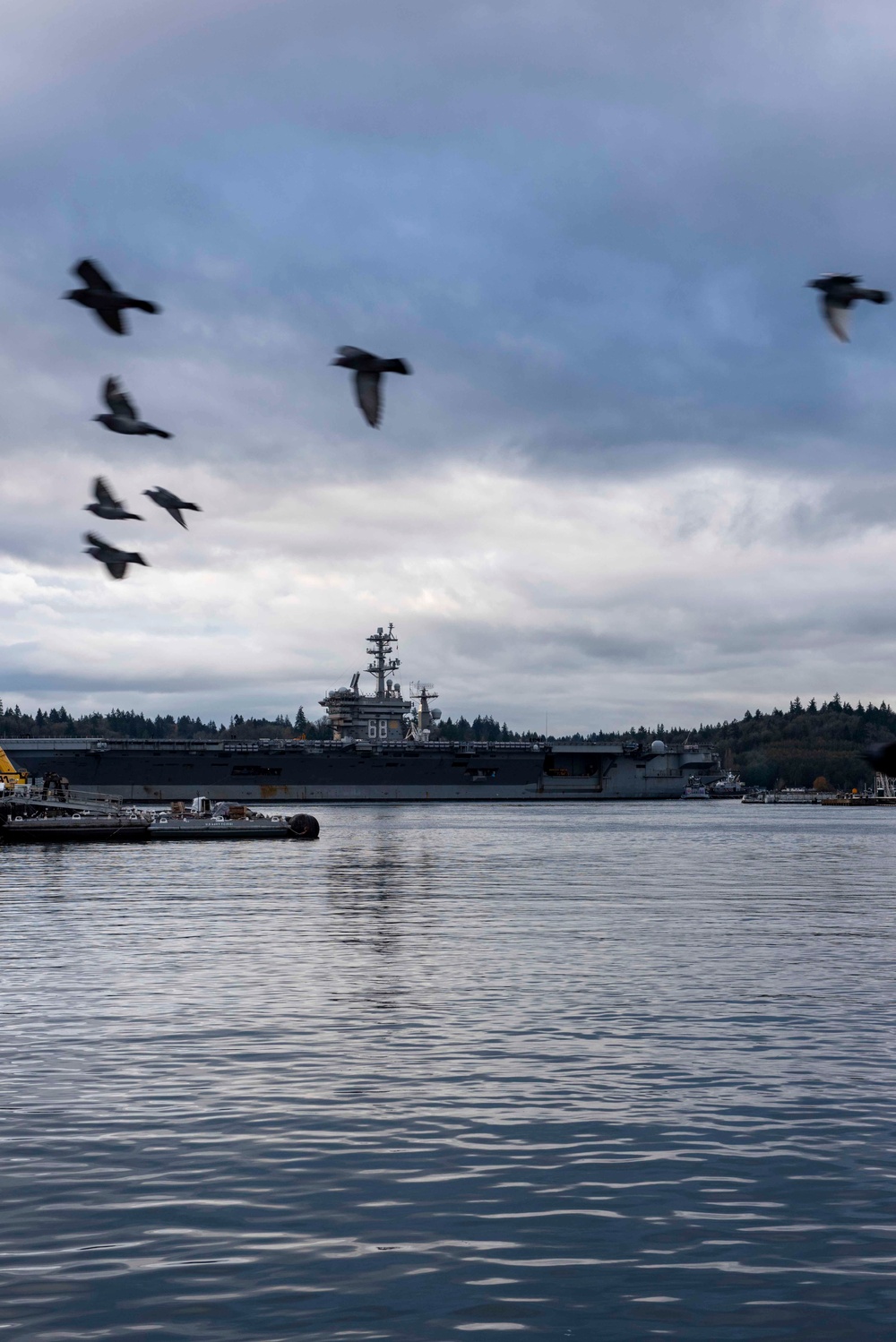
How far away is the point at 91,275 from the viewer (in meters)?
12.8

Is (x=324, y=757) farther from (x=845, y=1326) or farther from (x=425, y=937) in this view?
(x=845, y=1326)

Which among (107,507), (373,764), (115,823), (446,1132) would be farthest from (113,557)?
(373,764)

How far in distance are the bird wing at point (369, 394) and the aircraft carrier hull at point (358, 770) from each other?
120 m

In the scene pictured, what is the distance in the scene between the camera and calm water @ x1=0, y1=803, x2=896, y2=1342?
9.80 m

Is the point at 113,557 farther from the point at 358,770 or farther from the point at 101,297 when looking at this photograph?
the point at 358,770

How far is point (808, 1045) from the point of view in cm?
1894

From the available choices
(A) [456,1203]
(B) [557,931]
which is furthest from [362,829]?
(A) [456,1203]

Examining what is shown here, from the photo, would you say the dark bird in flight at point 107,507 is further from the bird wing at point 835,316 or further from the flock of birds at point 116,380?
the bird wing at point 835,316

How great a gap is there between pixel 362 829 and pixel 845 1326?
8460 cm

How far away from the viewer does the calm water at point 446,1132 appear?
386 inches

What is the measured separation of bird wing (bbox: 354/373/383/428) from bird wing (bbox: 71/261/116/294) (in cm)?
294

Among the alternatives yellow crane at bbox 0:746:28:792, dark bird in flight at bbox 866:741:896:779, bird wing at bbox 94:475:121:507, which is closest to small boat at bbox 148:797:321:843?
yellow crane at bbox 0:746:28:792

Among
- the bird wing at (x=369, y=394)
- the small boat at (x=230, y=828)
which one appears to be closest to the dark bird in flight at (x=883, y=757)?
the bird wing at (x=369, y=394)

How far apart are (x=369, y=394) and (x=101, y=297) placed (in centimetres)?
308
